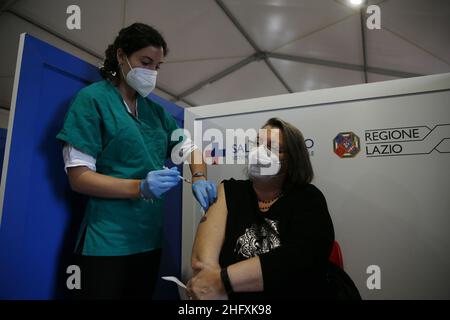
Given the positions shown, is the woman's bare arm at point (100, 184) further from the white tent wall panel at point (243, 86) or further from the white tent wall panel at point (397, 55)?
the white tent wall panel at point (243, 86)

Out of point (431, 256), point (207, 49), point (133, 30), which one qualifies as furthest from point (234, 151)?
point (207, 49)

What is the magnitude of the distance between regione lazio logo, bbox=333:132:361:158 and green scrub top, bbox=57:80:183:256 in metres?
0.96

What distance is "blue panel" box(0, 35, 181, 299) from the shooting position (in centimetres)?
95

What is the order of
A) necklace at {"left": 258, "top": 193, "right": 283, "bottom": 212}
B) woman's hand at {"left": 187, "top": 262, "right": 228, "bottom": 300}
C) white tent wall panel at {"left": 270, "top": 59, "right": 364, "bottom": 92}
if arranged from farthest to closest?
1. white tent wall panel at {"left": 270, "top": 59, "right": 364, "bottom": 92}
2. necklace at {"left": 258, "top": 193, "right": 283, "bottom": 212}
3. woman's hand at {"left": 187, "top": 262, "right": 228, "bottom": 300}

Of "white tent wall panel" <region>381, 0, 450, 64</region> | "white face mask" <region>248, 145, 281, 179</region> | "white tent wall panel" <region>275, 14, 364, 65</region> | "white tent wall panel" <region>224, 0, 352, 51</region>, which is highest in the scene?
"white tent wall panel" <region>224, 0, 352, 51</region>

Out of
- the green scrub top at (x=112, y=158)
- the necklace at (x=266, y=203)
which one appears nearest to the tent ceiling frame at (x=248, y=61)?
the green scrub top at (x=112, y=158)

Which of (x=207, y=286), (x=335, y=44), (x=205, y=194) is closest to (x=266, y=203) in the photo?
(x=205, y=194)

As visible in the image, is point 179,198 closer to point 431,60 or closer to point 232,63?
point 232,63

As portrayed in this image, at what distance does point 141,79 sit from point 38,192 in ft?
1.82

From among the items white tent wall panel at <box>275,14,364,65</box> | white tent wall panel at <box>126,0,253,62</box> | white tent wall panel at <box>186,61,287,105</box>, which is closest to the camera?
white tent wall panel at <box>126,0,253,62</box>

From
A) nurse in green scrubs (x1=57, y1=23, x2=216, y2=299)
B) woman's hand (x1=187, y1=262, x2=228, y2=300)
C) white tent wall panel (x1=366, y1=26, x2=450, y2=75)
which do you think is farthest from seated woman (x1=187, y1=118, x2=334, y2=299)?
white tent wall panel (x1=366, y1=26, x2=450, y2=75)

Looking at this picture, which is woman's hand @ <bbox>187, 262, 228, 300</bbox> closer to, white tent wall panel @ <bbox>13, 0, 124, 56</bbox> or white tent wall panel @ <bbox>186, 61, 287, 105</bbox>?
white tent wall panel @ <bbox>13, 0, 124, 56</bbox>

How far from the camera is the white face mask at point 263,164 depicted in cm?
115

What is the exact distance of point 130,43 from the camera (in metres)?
1.10
